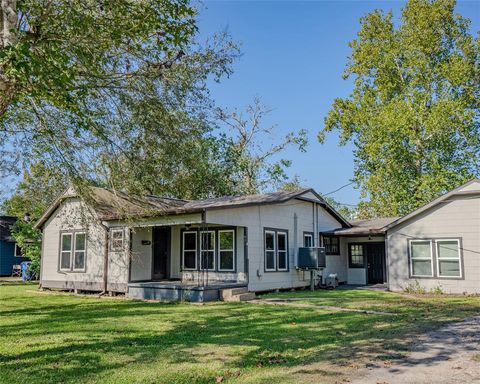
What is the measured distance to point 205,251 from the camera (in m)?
16.5

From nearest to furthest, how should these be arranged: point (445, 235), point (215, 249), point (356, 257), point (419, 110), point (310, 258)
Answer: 1. point (445, 235)
2. point (215, 249)
3. point (310, 258)
4. point (356, 257)
5. point (419, 110)

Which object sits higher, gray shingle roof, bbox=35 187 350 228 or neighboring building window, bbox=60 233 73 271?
gray shingle roof, bbox=35 187 350 228

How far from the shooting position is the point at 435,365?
593 cm

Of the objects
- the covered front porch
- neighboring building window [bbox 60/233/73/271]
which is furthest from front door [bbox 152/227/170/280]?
neighboring building window [bbox 60/233/73/271]

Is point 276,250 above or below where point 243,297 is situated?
above

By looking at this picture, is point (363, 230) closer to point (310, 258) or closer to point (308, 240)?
point (308, 240)

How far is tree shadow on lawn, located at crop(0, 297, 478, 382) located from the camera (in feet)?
20.0

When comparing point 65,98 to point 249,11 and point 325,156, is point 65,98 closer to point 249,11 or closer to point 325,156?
point 249,11

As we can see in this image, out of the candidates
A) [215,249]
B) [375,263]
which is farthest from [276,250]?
[375,263]

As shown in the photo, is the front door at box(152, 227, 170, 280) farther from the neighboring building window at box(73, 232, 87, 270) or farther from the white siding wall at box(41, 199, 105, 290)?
the neighboring building window at box(73, 232, 87, 270)

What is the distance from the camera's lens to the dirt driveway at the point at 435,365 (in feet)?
17.3

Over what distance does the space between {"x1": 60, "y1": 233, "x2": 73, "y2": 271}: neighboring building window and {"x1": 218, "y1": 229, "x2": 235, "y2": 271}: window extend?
660cm

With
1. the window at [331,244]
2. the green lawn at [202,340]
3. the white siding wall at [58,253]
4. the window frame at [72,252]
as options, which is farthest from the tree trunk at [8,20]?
the window at [331,244]

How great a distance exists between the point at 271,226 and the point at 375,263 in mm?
6782
